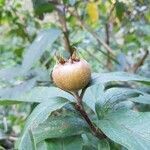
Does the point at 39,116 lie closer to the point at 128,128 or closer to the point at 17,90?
the point at 128,128

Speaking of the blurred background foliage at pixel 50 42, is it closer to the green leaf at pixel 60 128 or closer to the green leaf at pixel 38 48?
the green leaf at pixel 38 48

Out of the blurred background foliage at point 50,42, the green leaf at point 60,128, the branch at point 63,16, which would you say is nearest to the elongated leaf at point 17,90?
the blurred background foliage at point 50,42

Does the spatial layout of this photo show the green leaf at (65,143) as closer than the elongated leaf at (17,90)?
Yes

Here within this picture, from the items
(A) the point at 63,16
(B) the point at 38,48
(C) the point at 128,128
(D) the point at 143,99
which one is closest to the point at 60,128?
(C) the point at 128,128

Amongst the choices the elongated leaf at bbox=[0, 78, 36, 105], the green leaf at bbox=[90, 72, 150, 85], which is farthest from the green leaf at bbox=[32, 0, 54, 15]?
the green leaf at bbox=[90, 72, 150, 85]

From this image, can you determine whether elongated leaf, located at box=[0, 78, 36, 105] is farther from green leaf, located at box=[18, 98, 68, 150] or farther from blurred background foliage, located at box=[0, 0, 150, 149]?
green leaf, located at box=[18, 98, 68, 150]

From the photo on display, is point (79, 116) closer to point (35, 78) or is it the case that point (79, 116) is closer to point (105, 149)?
point (105, 149)
